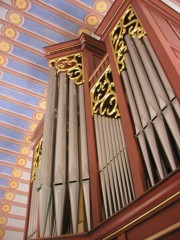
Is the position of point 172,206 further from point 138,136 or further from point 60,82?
point 60,82

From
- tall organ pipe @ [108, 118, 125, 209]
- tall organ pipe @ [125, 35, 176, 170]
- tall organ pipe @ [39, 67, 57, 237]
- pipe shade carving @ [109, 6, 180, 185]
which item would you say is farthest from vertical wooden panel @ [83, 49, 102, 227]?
tall organ pipe @ [125, 35, 176, 170]

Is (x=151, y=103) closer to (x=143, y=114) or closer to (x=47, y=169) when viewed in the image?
(x=143, y=114)

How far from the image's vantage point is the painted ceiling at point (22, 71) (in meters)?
5.72

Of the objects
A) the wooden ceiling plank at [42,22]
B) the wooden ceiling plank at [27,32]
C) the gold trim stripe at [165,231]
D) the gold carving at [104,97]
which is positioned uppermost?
the wooden ceiling plank at [42,22]

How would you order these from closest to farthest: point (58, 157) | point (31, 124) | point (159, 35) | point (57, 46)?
1. point (159, 35)
2. point (58, 157)
3. point (57, 46)
4. point (31, 124)

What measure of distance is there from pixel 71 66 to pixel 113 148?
2336mm

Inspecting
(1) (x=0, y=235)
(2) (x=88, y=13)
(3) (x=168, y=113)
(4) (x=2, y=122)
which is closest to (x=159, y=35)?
(3) (x=168, y=113)

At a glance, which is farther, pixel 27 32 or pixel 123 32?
pixel 27 32

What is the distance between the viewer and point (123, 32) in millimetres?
4023

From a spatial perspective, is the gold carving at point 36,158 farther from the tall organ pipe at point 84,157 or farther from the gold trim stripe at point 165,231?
the gold trim stripe at point 165,231

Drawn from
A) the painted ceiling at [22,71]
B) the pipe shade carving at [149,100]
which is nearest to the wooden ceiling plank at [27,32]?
the painted ceiling at [22,71]

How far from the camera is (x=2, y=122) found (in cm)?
688

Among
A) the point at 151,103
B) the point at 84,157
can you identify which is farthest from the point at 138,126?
the point at 84,157

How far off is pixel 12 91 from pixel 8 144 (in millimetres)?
1375
